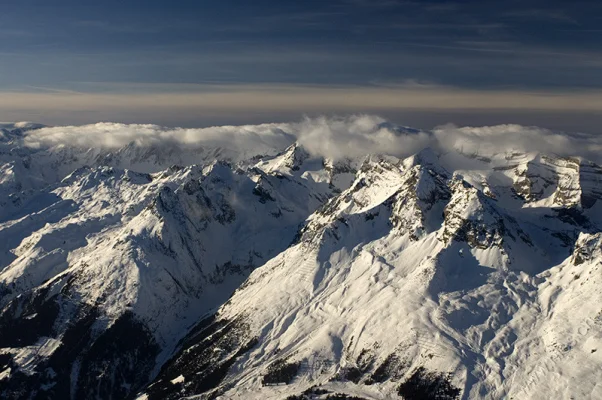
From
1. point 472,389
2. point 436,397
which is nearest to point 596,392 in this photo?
point 472,389

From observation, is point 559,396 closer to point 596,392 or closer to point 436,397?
point 596,392

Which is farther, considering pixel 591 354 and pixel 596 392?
pixel 591 354

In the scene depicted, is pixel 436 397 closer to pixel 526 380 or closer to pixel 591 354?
pixel 526 380

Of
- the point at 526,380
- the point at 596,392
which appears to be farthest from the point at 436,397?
the point at 596,392

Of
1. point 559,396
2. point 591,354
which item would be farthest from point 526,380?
point 591,354

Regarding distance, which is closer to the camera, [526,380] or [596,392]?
[596,392]

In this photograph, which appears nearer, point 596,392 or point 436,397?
point 596,392

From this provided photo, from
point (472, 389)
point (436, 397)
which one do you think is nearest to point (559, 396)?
point (472, 389)
